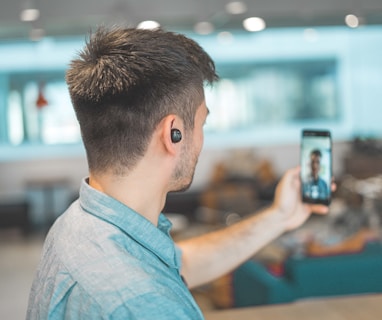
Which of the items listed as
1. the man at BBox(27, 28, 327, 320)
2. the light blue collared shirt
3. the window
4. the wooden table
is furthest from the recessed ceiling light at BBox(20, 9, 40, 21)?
the light blue collared shirt

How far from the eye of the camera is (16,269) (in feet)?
25.5

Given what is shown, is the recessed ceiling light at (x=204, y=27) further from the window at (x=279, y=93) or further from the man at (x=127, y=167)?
the man at (x=127, y=167)

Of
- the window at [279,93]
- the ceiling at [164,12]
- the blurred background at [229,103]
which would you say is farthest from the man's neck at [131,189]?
the window at [279,93]

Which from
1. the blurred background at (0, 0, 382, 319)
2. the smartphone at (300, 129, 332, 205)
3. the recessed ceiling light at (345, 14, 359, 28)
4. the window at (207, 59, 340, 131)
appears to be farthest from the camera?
the window at (207, 59, 340, 131)

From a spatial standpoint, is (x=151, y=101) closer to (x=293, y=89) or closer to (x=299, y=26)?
(x=299, y=26)

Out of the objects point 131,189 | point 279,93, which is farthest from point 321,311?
point 279,93

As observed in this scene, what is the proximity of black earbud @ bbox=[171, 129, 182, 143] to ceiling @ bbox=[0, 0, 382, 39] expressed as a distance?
23.3ft

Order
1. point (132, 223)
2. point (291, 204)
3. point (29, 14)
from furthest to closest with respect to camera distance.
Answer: point (29, 14)
point (291, 204)
point (132, 223)

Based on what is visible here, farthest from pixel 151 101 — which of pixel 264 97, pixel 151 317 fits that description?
pixel 264 97

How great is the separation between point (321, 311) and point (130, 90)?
1172mm

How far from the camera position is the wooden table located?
1.88 metres

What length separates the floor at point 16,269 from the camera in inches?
241

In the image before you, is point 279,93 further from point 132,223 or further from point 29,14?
point 132,223

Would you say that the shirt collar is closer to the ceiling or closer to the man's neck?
the man's neck
